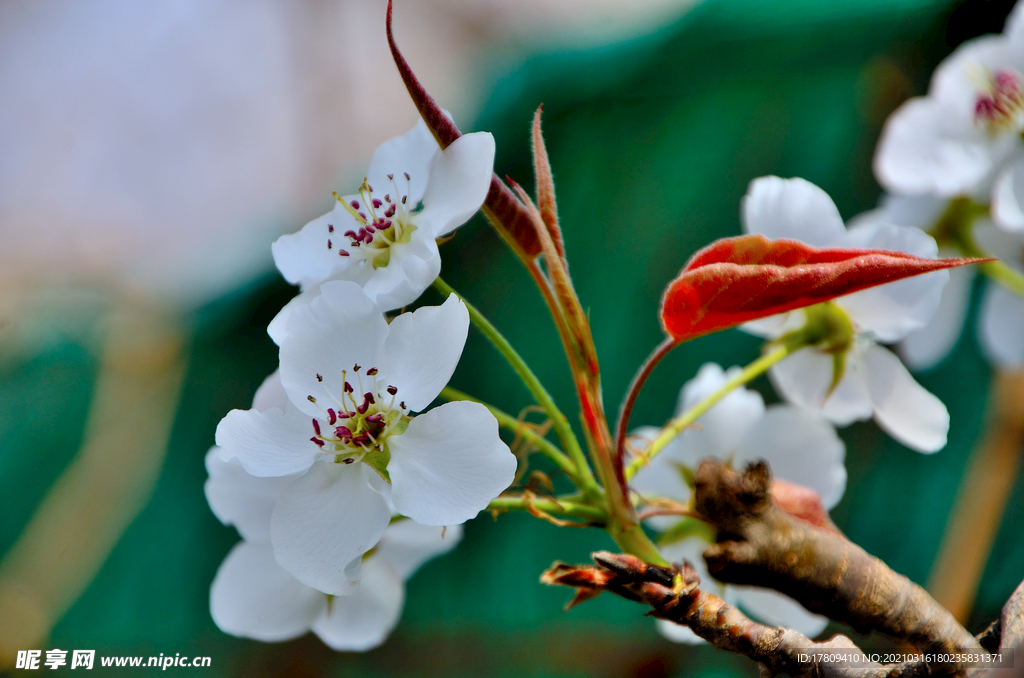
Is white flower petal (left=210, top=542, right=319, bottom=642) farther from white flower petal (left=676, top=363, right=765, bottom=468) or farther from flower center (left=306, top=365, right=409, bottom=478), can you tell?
white flower petal (left=676, top=363, right=765, bottom=468)

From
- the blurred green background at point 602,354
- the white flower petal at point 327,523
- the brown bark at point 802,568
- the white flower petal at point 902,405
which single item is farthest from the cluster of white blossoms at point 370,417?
the blurred green background at point 602,354

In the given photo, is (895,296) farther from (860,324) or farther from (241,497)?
(241,497)

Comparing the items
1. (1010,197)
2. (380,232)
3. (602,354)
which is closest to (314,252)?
(380,232)

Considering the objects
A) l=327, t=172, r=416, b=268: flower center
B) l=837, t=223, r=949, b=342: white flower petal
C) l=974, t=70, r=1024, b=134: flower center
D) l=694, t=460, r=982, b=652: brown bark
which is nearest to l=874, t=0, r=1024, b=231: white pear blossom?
l=974, t=70, r=1024, b=134: flower center

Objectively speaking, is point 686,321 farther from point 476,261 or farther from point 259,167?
point 259,167

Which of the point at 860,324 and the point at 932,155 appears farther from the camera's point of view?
the point at 932,155

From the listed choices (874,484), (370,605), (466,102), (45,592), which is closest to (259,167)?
(466,102)
